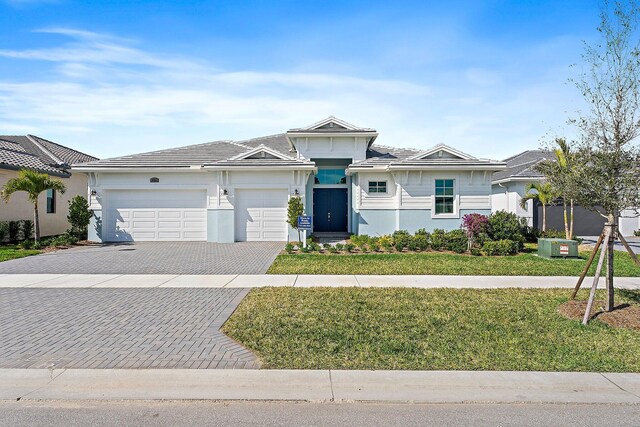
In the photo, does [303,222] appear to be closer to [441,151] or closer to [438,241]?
[438,241]

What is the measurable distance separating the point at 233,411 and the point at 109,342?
2.83m

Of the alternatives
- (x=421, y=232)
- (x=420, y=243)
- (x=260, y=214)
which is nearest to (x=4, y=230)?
(x=260, y=214)

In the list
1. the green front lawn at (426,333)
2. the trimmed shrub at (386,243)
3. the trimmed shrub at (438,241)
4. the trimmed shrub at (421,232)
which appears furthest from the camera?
the trimmed shrub at (421,232)

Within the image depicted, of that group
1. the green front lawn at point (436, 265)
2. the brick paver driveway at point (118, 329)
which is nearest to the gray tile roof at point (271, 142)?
the green front lawn at point (436, 265)

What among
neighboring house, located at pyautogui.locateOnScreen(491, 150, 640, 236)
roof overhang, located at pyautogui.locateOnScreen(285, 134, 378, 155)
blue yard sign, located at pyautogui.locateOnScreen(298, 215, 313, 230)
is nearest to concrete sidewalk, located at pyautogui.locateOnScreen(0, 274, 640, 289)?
blue yard sign, located at pyautogui.locateOnScreen(298, 215, 313, 230)

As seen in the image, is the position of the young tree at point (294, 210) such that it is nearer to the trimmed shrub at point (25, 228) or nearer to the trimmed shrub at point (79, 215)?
the trimmed shrub at point (79, 215)

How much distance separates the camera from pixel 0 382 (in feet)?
15.2

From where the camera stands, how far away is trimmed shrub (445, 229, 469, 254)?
15.6m

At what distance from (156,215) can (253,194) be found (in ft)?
15.6

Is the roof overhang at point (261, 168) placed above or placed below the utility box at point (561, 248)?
above

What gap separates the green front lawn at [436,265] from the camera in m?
11.6

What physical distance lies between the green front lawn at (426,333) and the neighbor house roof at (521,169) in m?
13.1

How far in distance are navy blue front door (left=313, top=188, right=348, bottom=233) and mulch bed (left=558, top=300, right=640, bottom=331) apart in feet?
47.3

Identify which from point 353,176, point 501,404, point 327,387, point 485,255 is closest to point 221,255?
point 353,176
